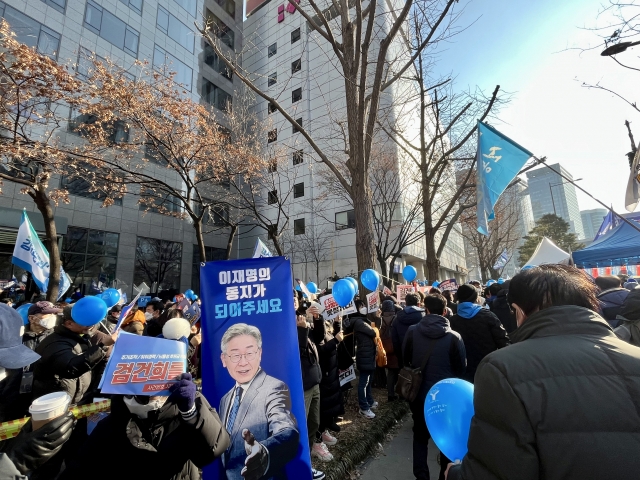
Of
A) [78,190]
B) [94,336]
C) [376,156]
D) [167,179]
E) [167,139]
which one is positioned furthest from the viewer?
[167,179]

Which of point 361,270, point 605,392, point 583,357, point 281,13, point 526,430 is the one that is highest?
point 281,13

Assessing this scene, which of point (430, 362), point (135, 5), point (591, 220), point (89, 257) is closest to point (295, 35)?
point (135, 5)

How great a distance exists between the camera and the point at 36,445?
64.3 inches

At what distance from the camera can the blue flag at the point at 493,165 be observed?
621 centimetres

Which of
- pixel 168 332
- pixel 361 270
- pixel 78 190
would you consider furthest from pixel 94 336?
pixel 78 190

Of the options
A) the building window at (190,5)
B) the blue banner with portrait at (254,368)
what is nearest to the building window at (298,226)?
the building window at (190,5)

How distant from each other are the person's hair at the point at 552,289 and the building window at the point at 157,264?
2445cm

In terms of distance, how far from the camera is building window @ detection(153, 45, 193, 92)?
23.4 m

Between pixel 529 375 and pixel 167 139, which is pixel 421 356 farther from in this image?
pixel 167 139

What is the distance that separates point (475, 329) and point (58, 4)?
26887 millimetres

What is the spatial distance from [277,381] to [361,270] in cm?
412

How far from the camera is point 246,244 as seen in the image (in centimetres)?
3272

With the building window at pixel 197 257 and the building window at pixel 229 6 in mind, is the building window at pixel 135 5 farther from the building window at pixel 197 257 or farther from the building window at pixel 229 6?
the building window at pixel 197 257

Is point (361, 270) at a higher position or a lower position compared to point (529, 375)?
higher
